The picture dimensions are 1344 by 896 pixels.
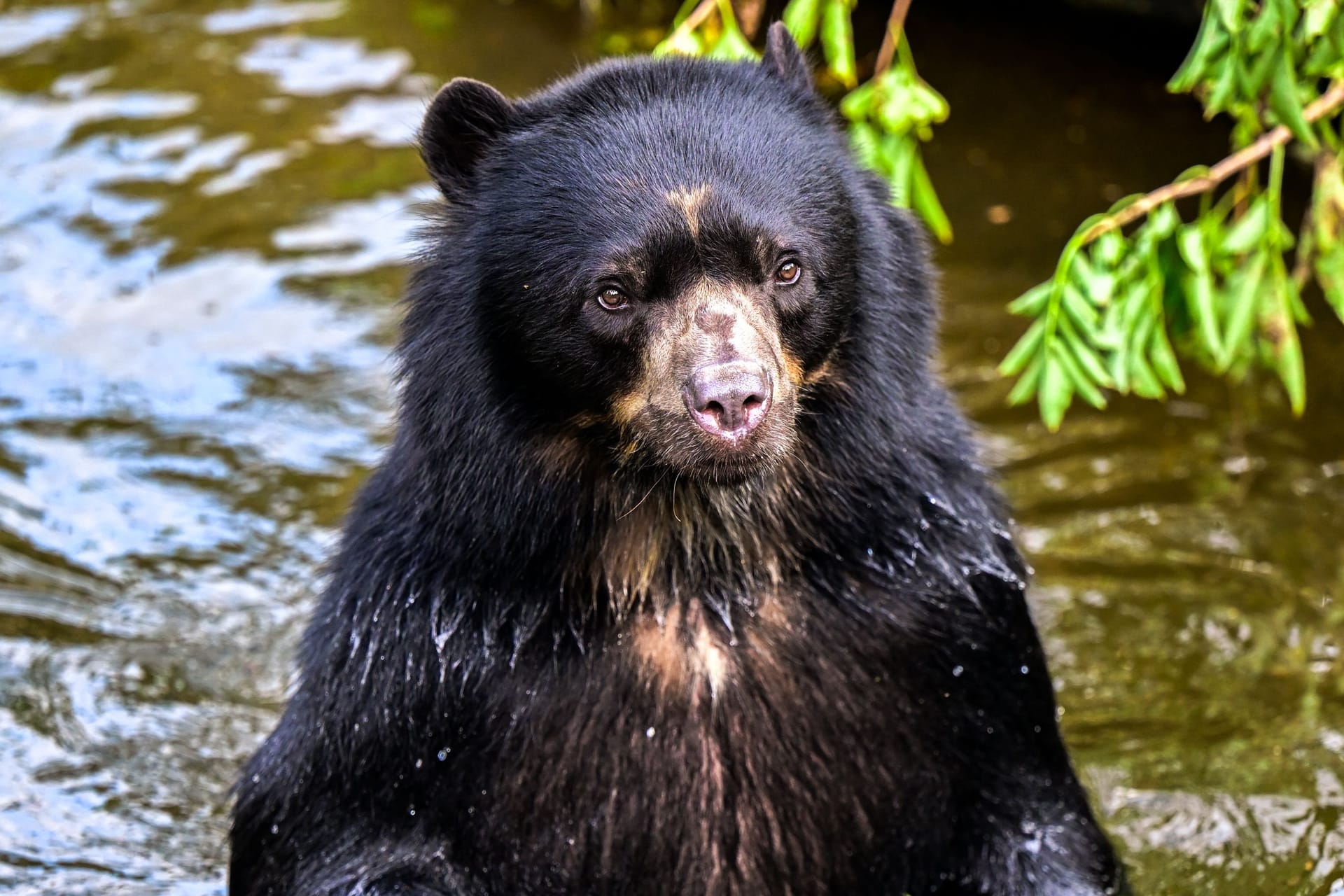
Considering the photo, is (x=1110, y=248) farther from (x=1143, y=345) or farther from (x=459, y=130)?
(x=459, y=130)

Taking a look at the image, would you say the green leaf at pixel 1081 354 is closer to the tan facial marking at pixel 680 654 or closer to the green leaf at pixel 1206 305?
the green leaf at pixel 1206 305

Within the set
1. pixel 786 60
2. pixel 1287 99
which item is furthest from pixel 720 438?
pixel 1287 99

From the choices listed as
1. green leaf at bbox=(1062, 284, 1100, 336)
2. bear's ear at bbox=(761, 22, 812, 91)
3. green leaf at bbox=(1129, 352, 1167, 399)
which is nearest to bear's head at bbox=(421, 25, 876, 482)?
bear's ear at bbox=(761, 22, 812, 91)

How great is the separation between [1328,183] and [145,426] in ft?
15.8

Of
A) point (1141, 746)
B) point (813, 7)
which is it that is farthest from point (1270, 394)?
point (813, 7)

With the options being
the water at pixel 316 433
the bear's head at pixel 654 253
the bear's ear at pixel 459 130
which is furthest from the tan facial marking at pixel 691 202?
the water at pixel 316 433

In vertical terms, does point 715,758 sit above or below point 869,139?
below

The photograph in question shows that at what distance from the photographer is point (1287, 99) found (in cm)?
510

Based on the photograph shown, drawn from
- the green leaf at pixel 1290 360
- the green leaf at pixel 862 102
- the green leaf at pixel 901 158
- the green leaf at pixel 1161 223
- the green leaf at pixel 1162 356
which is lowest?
the green leaf at pixel 1290 360

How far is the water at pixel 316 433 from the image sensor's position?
589cm

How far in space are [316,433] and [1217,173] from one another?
394 cm

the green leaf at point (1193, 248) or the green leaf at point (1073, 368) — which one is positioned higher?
the green leaf at point (1193, 248)

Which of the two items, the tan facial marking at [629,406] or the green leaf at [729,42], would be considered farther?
the green leaf at [729,42]

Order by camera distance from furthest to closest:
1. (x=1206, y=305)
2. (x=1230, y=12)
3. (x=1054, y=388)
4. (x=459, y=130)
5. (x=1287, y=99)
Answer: (x=1206, y=305) < (x=1054, y=388) < (x=1287, y=99) < (x=1230, y=12) < (x=459, y=130)
